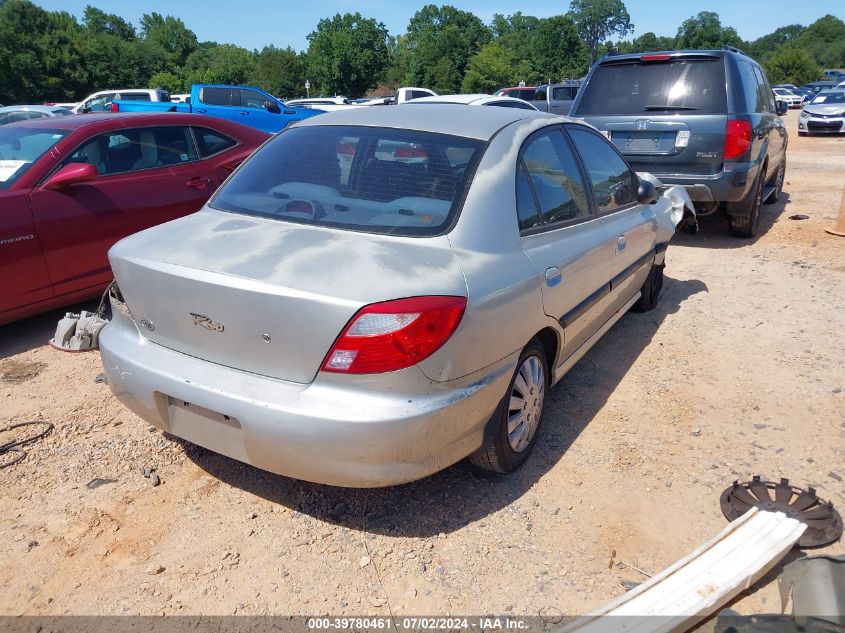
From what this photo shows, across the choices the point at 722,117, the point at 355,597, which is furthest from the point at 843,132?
the point at 355,597

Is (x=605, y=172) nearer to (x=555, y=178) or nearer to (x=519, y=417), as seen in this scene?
(x=555, y=178)

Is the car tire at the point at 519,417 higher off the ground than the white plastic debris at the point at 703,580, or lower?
higher

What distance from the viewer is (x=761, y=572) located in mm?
2510

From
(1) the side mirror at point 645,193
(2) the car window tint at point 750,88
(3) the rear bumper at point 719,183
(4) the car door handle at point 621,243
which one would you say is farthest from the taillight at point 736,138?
(4) the car door handle at point 621,243

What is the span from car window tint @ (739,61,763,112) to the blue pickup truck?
963 cm

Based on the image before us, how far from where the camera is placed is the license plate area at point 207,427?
255 cm

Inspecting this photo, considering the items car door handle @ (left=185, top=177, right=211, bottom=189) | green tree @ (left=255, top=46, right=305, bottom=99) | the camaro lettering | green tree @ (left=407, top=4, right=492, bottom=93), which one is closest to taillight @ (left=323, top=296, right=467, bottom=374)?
the camaro lettering

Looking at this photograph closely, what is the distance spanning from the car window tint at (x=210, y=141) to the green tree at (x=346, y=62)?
54.5 metres

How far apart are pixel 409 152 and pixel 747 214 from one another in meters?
5.77

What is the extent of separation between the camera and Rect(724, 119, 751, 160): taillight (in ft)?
21.9

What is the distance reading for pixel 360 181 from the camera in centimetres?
305

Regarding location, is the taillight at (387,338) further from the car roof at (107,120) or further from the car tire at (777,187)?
the car tire at (777,187)

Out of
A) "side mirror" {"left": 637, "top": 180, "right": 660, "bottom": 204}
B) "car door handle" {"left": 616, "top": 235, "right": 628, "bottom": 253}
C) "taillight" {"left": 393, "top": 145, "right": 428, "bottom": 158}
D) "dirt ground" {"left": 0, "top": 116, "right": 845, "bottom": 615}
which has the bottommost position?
"dirt ground" {"left": 0, "top": 116, "right": 845, "bottom": 615}

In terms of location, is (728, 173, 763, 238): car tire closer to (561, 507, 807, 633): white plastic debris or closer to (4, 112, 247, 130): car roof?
(561, 507, 807, 633): white plastic debris
